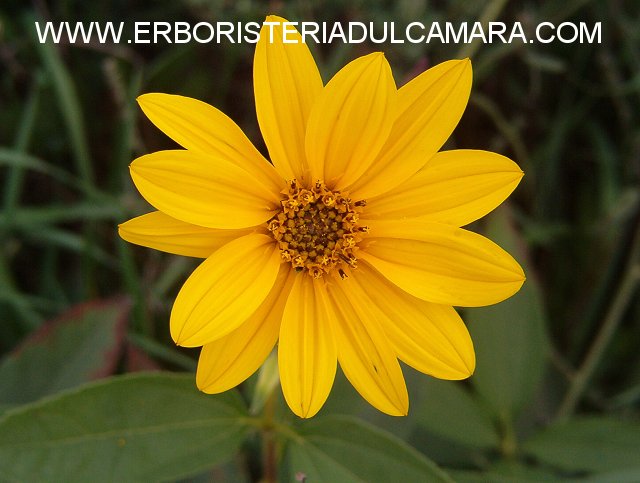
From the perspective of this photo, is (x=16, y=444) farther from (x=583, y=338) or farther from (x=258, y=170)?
(x=583, y=338)

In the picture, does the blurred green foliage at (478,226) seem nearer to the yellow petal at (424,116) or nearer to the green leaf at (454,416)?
the green leaf at (454,416)

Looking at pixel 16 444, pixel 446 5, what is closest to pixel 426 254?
pixel 16 444

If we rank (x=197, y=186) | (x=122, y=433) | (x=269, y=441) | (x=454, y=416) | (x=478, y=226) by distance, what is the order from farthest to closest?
1. (x=478, y=226)
2. (x=454, y=416)
3. (x=269, y=441)
4. (x=122, y=433)
5. (x=197, y=186)

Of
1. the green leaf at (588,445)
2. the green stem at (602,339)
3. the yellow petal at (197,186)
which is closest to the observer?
the yellow petal at (197,186)

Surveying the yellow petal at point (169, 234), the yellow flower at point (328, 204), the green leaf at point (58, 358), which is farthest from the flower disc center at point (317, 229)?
the green leaf at point (58, 358)

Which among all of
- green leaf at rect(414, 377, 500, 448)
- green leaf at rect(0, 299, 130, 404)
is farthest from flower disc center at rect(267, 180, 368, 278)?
green leaf at rect(0, 299, 130, 404)

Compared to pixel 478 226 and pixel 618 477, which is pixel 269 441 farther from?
pixel 478 226

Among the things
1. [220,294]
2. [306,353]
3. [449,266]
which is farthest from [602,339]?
[220,294]
